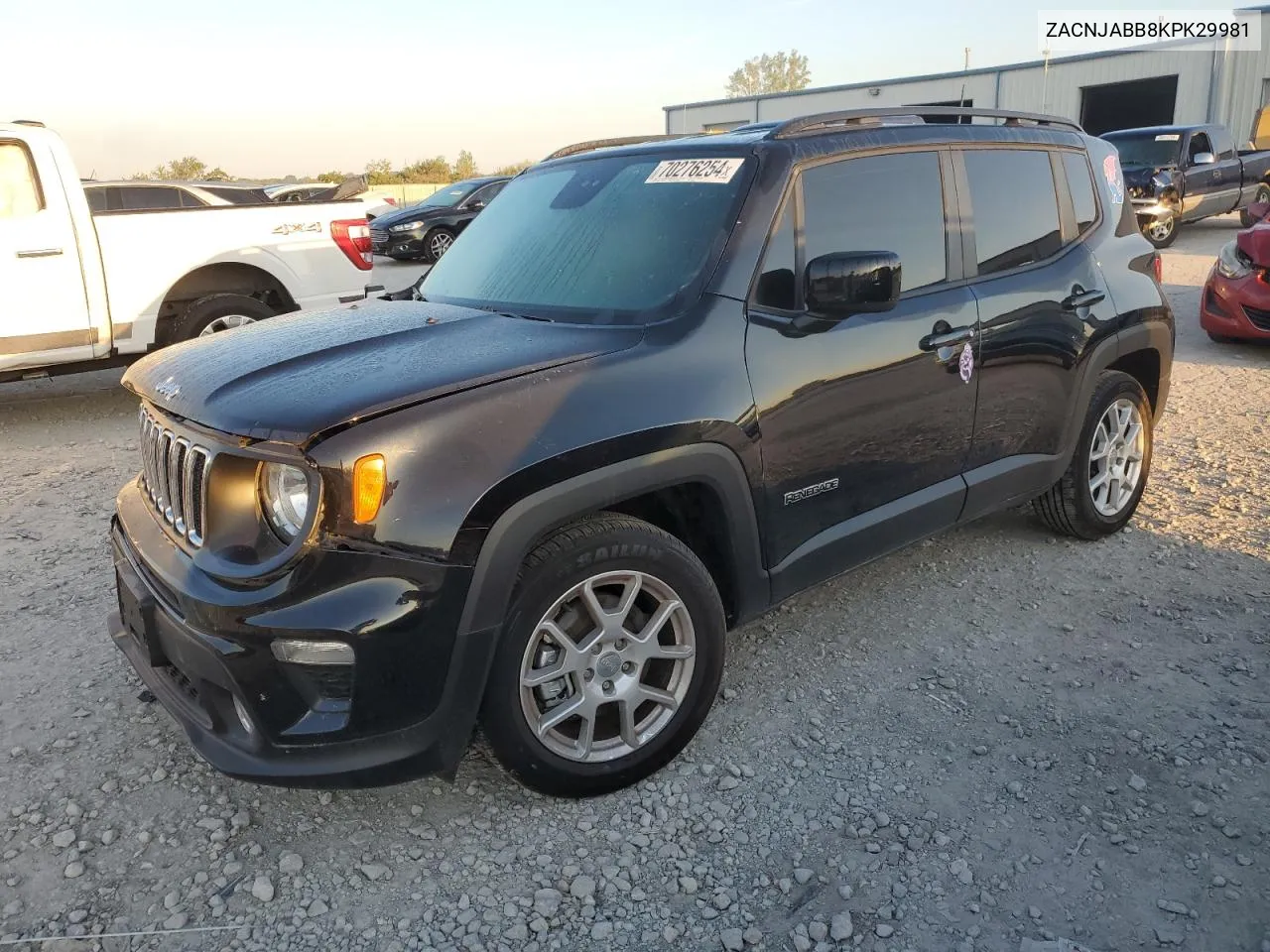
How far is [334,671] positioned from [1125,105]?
40.4 m

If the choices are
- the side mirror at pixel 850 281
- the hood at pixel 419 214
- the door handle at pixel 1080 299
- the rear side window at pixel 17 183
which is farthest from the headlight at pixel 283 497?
the hood at pixel 419 214

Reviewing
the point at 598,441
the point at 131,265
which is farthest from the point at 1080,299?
the point at 131,265

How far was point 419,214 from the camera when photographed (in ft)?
54.3

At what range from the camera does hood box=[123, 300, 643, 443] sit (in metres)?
2.35

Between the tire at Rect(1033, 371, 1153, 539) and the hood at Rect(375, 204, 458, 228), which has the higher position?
the hood at Rect(375, 204, 458, 228)

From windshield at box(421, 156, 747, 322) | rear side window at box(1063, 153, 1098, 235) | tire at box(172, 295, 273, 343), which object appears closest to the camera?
windshield at box(421, 156, 747, 322)

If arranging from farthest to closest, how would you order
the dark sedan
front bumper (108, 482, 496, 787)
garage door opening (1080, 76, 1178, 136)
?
garage door opening (1080, 76, 1178, 136) < the dark sedan < front bumper (108, 482, 496, 787)

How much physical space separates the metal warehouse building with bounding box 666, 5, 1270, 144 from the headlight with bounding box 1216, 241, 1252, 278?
19578mm

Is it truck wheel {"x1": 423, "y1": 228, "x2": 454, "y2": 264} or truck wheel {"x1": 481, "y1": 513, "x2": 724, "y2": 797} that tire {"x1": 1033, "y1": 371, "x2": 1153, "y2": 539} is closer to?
truck wheel {"x1": 481, "y1": 513, "x2": 724, "y2": 797}

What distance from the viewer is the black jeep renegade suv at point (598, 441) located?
230 centimetres

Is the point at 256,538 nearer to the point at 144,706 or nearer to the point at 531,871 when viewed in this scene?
the point at 531,871

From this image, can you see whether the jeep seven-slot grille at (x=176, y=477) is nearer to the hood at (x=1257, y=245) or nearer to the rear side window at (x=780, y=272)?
the rear side window at (x=780, y=272)

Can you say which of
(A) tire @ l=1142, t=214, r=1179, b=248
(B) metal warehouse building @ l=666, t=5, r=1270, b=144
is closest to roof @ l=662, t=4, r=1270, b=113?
(B) metal warehouse building @ l=666, t=5, r=1270, b=144

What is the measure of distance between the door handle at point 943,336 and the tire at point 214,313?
536 centimetres
